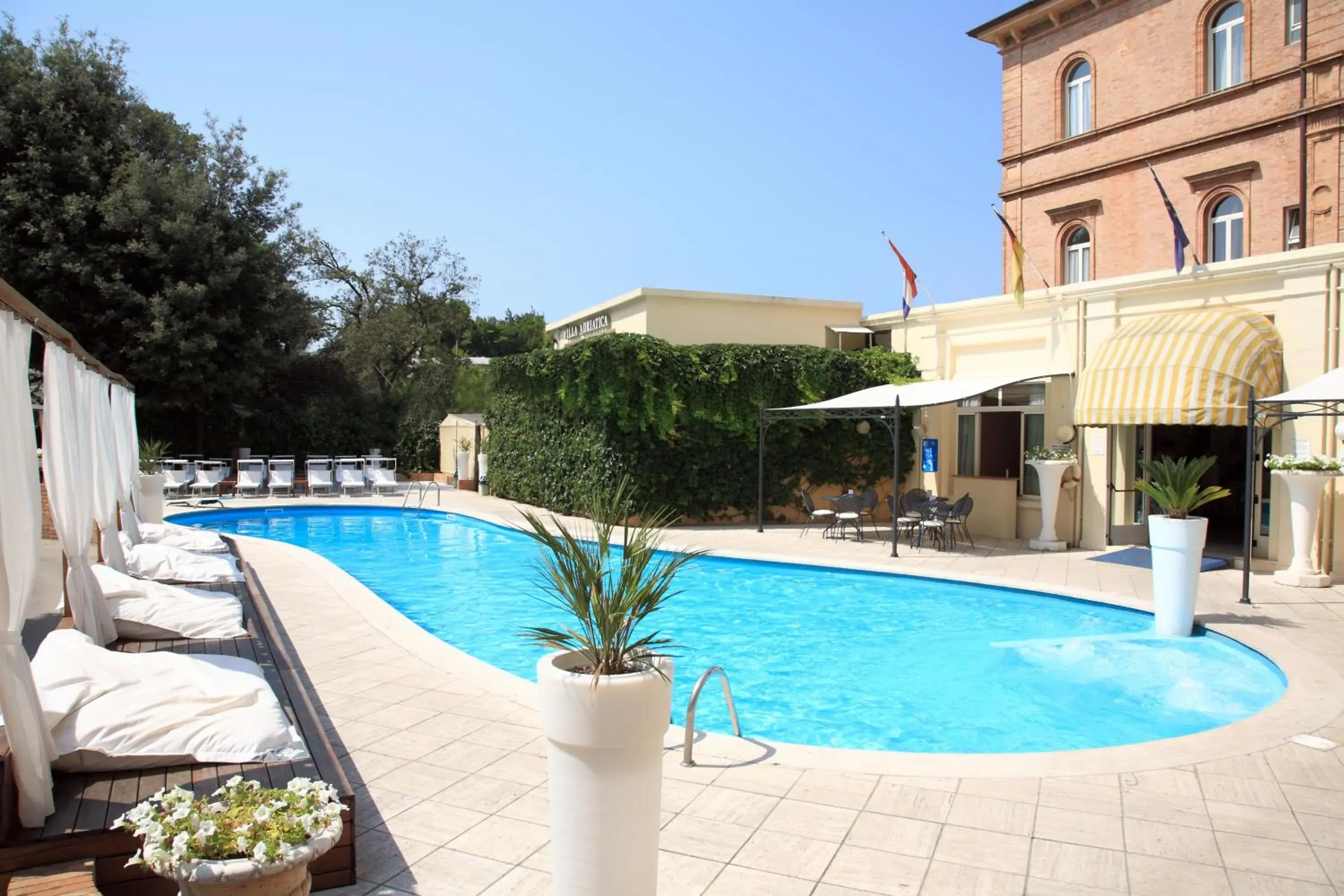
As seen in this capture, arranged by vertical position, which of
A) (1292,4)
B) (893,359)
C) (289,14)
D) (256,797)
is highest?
(1292,4)

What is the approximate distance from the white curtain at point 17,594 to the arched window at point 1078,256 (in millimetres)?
22537

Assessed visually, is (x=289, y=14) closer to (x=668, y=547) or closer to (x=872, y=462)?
(x=668, y=547)

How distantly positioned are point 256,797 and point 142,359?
85.7 feet

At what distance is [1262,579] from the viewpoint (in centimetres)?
1166

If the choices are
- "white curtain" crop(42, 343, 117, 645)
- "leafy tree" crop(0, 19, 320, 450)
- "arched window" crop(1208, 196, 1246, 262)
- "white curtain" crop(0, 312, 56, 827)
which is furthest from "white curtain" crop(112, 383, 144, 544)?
"arched window" crop(1208, 196, 1246, 262)

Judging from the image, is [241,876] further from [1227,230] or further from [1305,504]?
[1227,230]

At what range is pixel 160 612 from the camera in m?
6.64

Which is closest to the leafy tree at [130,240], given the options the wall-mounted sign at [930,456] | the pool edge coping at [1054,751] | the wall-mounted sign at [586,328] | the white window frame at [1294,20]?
the wall-mounted sign at [586,328]

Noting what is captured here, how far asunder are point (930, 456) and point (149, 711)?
1532 centimetres

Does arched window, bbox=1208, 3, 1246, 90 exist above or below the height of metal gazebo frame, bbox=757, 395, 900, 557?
above

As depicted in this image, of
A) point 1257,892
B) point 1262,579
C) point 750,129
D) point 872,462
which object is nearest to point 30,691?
point 1257,892

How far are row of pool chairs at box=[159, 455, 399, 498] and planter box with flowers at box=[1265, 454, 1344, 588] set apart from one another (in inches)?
803

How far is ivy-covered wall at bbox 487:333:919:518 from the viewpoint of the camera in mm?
17188

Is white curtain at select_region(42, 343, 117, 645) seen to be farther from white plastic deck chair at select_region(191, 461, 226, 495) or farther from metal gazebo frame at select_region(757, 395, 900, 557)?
white plastic deck chair at select_region(191, 461, 226, 495)
